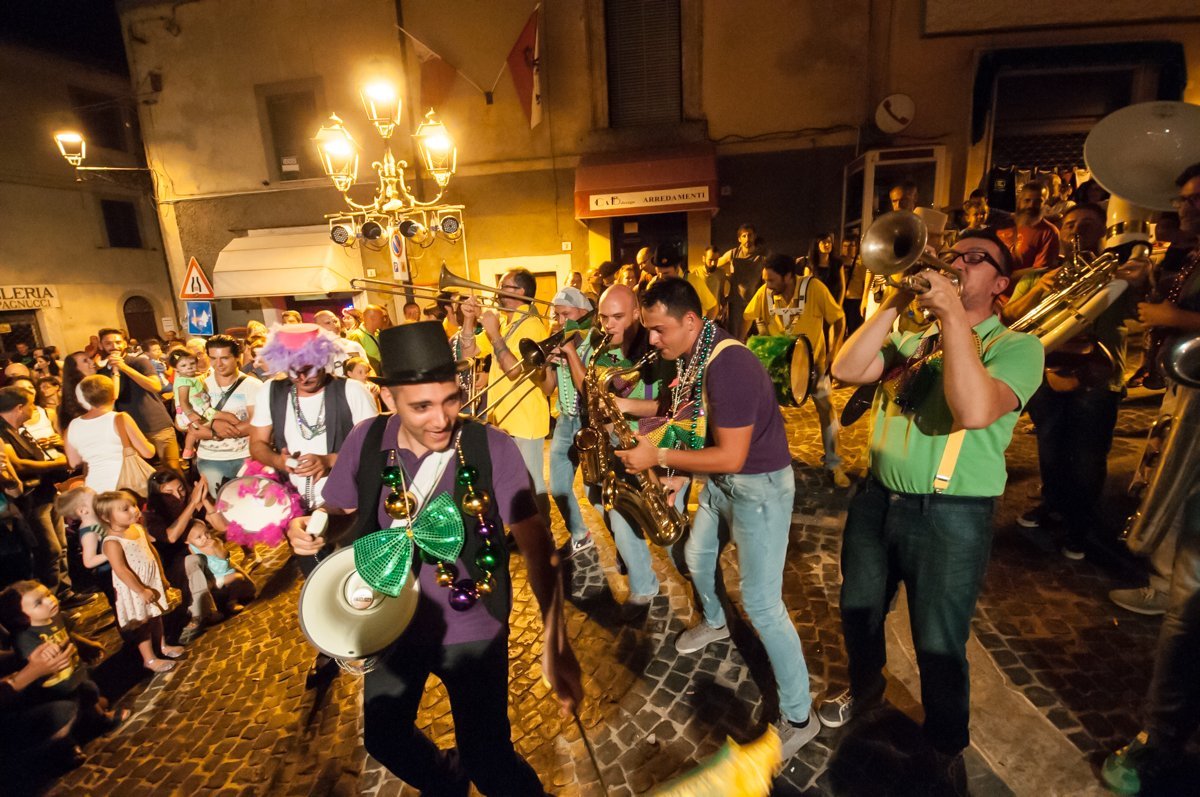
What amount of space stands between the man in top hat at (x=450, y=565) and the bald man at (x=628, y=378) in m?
1.46

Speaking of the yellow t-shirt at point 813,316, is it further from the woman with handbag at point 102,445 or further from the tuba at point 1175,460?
the woman with handbag at point 102,445

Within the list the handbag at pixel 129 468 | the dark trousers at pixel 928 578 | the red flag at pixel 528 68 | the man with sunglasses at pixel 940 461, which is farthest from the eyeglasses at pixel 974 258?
the red flag at pixel 528 68

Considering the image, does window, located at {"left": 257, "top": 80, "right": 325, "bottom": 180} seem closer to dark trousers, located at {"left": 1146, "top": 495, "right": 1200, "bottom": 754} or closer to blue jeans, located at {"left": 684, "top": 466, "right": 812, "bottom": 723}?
blue jeans, located at {"left": 684, "top": 466, "right": 812, "bottom": 723}

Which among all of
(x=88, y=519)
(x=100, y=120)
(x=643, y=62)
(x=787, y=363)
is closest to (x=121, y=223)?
(x=100, y=120)

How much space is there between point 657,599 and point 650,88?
12199 mm

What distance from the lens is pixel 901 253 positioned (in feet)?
7.24

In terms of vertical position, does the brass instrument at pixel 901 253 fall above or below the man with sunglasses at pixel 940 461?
above

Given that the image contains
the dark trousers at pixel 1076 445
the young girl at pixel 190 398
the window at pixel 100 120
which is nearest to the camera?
the dark trousers at pixel 1076 445

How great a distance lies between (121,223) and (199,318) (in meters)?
17.1

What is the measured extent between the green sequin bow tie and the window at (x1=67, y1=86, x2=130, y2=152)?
23.9 metres

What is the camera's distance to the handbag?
181 inches

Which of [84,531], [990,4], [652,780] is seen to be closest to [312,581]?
[652,780]

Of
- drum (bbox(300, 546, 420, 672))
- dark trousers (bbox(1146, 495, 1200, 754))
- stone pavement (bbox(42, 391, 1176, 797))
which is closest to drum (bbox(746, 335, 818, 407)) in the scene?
stone pavement (bbox(42, 391, 1176, 797))

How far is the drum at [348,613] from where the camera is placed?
1975 mm
